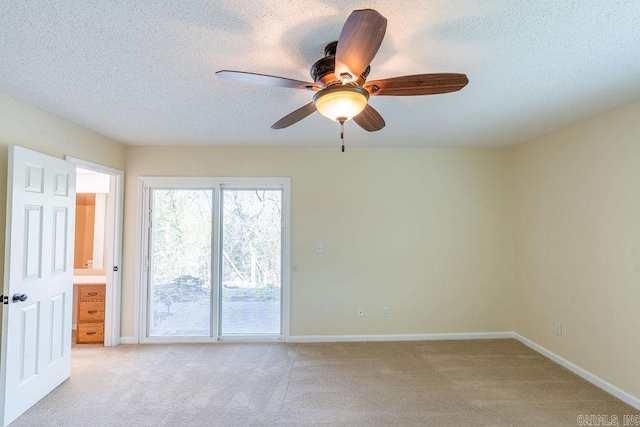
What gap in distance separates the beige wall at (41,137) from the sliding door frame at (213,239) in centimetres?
64

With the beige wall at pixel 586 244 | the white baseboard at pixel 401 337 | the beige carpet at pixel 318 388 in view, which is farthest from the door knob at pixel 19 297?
the beige wall at pixel 586 244

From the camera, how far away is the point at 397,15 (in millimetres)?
1400

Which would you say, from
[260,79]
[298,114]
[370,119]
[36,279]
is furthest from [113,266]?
[370,119]

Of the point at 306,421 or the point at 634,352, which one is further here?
the point at 634,352

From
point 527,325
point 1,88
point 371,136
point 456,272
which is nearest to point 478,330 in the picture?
point 527,325

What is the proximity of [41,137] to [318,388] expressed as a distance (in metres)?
3.32

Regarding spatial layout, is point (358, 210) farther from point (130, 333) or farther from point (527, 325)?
point (130, 333)

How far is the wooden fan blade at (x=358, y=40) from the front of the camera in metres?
1.08

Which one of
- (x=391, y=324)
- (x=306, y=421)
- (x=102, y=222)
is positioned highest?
(x=102, y=222)

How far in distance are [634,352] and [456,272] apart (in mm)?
1711

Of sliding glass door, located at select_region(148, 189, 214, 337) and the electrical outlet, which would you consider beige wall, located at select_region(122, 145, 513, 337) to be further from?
the electrical outlet

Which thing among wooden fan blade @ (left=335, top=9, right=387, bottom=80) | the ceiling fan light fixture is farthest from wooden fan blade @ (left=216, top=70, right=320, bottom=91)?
wooden fan blade @ (left=335, top=9, right=387, bottom=80)

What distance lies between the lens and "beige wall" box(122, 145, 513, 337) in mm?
3852

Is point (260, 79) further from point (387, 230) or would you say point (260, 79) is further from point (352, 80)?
point (387, 230)
